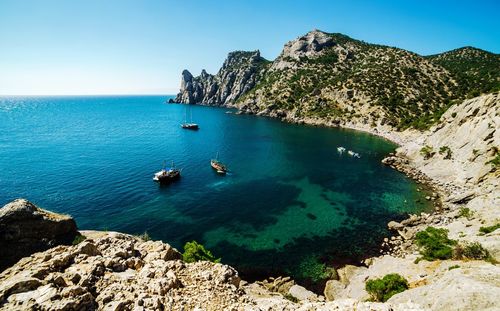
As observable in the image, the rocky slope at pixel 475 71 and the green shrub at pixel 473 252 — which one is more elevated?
the rocky slope at pixel 475 71

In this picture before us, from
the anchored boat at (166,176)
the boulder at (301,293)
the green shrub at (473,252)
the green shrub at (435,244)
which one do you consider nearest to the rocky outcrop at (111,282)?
the boulder at (301,293)

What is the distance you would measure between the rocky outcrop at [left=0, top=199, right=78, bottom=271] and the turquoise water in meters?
19.4

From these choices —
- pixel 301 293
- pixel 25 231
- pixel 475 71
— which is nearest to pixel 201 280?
pixel 25 231

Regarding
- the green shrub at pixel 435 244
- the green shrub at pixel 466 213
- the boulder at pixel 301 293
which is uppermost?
the green shrub at pixel 466 213

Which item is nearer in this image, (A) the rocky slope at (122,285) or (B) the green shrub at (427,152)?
(A) the rocky slope at (122,285)

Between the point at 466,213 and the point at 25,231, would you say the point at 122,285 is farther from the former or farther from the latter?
the point at 466,213

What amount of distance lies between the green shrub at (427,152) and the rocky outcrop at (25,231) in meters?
89.0

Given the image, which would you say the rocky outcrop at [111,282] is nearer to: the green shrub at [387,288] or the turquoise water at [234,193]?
the green shrub at [387,288]

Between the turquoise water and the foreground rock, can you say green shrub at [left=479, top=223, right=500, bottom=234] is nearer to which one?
the turquoise water

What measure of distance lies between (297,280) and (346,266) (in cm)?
752

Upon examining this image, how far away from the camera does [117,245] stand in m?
22.4

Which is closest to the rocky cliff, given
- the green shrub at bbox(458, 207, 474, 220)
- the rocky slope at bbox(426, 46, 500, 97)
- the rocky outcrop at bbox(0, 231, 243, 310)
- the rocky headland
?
the rocky slope at bbox(426, 46, 500, 97)

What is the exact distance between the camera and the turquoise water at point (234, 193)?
42.3 meters

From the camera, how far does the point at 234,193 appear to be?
6081 centimetres
